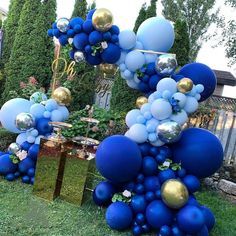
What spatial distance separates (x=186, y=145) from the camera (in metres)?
3.51

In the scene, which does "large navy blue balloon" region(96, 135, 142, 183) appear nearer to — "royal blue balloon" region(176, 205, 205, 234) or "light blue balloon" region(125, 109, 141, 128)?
"light blue balloon" region(125, 109, 141, 128)

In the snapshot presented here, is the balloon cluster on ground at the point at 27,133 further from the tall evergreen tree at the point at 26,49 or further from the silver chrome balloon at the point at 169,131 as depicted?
the tall evergreen tree at the point at 26,49

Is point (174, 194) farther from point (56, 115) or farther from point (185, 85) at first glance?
point (56, 115)

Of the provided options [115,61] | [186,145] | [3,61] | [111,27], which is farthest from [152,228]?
[3,61]

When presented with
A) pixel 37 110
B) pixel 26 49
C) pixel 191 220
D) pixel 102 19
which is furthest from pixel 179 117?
pixel 26 49

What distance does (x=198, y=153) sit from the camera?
11.3 ft

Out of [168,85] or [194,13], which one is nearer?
[168,85]

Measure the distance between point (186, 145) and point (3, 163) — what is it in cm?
243

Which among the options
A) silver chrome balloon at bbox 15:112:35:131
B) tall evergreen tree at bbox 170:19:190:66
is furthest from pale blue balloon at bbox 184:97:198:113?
tall evergreen tree at bbox 170:19:190:66

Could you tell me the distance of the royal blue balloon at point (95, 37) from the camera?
3499mm

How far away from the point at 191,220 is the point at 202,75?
158cm

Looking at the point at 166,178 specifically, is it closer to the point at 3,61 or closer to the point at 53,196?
the point at 53,196

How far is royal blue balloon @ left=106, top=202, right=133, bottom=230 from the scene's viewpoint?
11.1 feet

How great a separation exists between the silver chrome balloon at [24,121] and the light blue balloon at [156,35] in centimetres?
166
